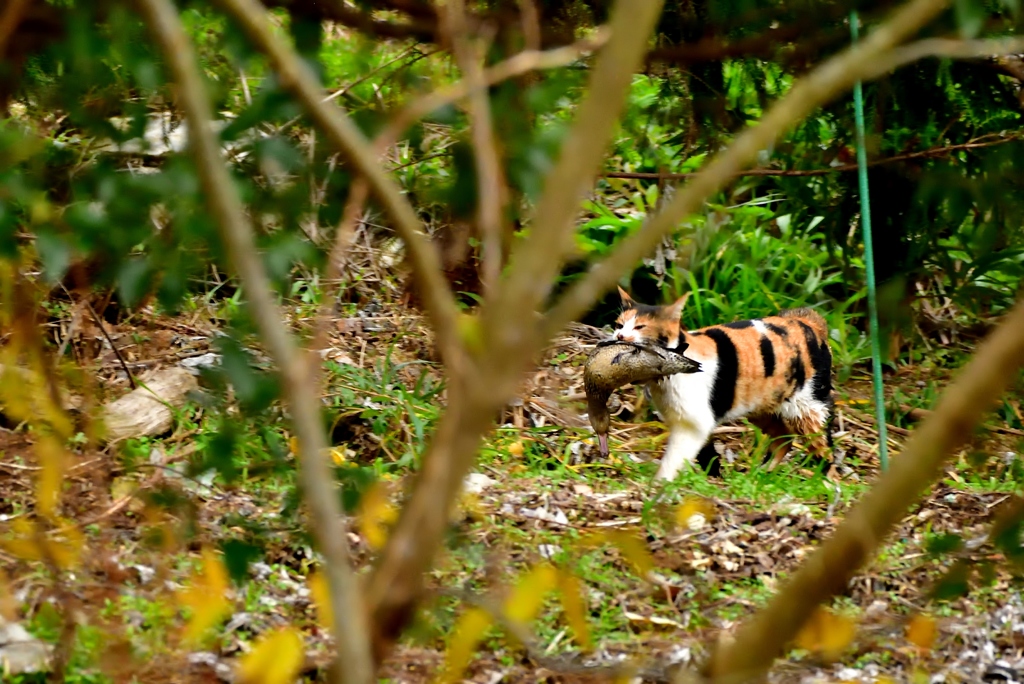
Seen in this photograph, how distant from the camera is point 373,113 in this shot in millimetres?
1758

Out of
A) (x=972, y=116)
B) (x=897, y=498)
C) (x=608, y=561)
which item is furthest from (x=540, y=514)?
(x=897, y=498)

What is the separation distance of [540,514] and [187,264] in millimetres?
2353

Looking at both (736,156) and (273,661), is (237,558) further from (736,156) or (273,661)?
(736,156)

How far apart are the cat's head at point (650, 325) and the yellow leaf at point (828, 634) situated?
112 inches

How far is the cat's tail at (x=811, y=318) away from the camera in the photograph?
5.39 meters

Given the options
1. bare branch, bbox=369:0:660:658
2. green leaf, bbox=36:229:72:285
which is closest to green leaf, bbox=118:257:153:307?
green leaf, bbox=36:229:72:285

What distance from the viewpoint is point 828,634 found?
167cm

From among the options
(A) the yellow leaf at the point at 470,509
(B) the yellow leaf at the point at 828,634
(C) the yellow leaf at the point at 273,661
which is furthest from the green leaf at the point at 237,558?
(A) the yellow leaf at the point at 470,509

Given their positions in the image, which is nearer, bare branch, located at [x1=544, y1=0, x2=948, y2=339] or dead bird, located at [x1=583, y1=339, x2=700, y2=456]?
bare branch, located at [x1=544, y1=0, x2=948, y2=339]

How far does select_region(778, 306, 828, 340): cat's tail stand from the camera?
5387mm

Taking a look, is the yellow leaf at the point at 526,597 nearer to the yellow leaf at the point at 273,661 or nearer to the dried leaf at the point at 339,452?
the yellow leaf at the point at 273,661

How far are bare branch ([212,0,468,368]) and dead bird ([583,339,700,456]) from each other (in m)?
3.15

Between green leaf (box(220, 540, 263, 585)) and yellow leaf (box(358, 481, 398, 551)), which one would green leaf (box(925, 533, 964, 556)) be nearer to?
yellow leaf (box(358, 481, 398, 551))

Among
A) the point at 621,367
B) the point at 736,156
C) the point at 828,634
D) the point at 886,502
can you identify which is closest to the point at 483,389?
the point at 736,156
